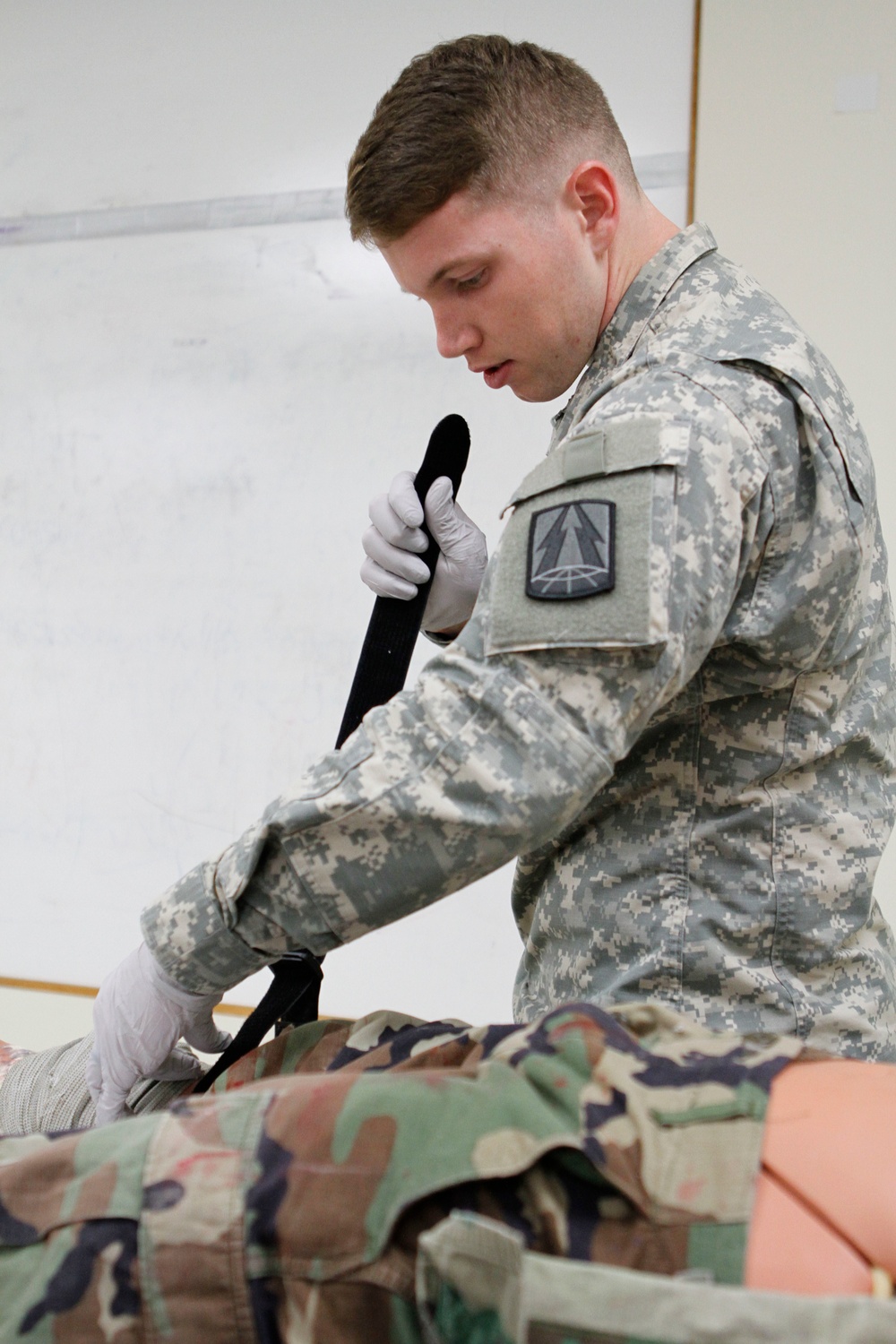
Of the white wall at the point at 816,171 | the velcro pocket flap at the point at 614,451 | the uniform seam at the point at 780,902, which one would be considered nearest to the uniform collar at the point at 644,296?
the velcro pocket flap at the point at 614,451

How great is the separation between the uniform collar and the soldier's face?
2 centimetres

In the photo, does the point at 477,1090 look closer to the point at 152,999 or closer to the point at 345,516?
the point at 152,999

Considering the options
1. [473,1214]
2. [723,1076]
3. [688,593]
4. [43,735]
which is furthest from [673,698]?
[43,735]

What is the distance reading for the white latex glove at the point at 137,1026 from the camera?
36.1 inches

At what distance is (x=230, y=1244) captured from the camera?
59 cm

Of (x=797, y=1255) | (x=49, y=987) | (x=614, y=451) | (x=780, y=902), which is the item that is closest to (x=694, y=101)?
(x=614, y=451)

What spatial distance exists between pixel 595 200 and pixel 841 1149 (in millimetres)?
859

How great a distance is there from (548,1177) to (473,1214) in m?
0.05

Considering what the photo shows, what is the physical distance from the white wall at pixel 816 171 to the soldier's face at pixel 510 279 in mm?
1131

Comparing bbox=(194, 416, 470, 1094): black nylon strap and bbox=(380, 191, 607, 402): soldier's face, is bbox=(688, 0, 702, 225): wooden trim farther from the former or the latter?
bbox=(380, 191, 607, 402): soldier's face

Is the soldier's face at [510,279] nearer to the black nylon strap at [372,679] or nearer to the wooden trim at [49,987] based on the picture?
the black nylon strap at [372,679]

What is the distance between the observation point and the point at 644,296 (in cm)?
106

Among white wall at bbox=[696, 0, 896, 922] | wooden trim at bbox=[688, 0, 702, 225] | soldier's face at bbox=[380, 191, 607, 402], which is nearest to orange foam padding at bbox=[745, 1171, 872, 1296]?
soldier's face at bbox=[380, 191, 607, 402]

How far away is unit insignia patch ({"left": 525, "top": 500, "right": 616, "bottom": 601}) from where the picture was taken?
2.57ft
